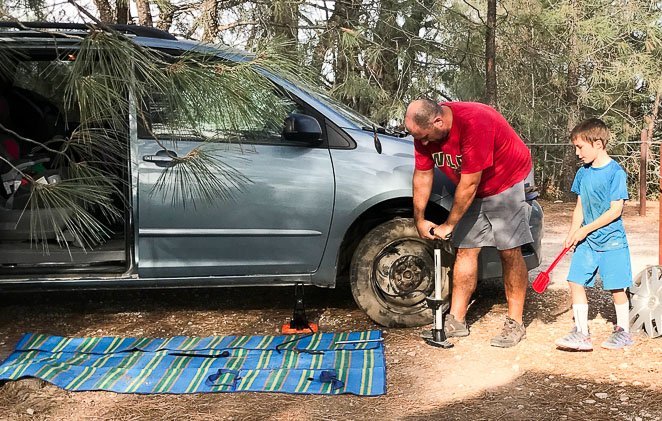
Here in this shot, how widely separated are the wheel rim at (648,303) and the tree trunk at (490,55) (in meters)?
4.51

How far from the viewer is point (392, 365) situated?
12.4 feet

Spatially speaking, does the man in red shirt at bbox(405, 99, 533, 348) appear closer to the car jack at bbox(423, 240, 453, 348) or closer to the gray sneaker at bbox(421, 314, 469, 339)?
the gray sneaker at bbox(421, 314, 469, 339)

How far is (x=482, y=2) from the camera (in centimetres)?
995

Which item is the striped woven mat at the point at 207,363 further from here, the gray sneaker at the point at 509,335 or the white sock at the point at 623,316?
the white sock at the point at 623,316

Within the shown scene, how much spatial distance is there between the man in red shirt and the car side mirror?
2.04 feet

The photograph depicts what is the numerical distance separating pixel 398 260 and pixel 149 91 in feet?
6.88

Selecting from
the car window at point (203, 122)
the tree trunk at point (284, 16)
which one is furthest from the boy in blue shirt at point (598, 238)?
the tree trunk at point (284, 16)

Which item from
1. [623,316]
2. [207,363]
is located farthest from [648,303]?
[207,363]

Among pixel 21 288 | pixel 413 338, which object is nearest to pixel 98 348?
pixel 21 288

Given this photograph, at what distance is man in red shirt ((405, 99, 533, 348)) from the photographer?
12.3 feet

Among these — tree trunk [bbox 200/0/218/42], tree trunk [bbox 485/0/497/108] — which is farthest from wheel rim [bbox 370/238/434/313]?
tree trunk [bbox 485/0/497/108]

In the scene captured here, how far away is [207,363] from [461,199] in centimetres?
167

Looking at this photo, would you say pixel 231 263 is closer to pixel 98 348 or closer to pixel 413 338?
Result: pixel 98 348

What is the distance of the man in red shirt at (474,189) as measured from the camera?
3760 mm
